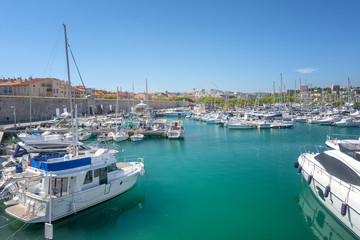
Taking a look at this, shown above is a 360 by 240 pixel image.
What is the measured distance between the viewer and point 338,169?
1007cm

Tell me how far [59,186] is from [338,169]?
12.7 metres

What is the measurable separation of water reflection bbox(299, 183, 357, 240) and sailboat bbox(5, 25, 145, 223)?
9.54 m

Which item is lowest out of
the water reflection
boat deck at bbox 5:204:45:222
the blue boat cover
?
the water reflection

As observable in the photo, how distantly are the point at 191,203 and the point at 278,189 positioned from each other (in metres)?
5.69

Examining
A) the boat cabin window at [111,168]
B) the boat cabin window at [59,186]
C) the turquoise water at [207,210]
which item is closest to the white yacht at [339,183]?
the turquoise water at [207,210]

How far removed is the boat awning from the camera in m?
9.14

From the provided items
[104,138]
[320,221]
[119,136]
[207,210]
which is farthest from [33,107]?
[320,221]

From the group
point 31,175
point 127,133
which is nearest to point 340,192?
point 31,175

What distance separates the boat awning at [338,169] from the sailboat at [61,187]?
1059cm

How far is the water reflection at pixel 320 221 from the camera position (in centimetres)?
896

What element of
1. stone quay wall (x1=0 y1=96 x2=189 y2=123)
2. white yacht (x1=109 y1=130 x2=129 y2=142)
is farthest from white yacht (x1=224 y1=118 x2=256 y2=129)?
white yacht (x1=109 y1=130 x2=129 y2=142)

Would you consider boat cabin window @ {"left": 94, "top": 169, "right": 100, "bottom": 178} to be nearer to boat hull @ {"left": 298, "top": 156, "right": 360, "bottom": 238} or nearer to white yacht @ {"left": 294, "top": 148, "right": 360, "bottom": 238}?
white yacht @ {"left": 294, "top": 148, "right": 360, "bottom": 238}

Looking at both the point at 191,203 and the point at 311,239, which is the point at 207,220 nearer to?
the point at 191,203

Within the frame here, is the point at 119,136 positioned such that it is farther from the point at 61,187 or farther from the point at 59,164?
the point at 59,164
